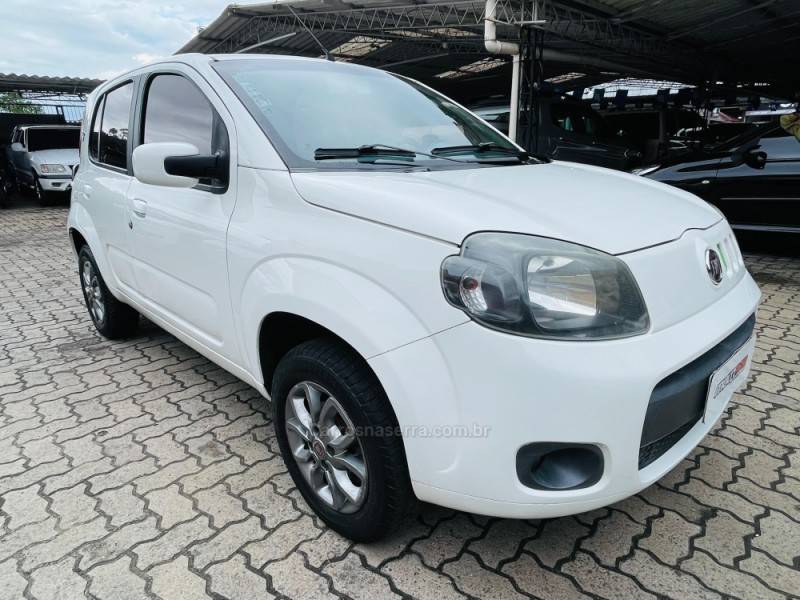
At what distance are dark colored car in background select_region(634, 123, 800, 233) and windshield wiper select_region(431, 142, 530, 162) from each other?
13.7 feet

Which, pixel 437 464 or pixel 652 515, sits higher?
pixel 437 464

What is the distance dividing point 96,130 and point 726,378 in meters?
3.78

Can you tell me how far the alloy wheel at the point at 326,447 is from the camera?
181cm

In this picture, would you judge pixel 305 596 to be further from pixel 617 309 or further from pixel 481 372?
pixel 617 309

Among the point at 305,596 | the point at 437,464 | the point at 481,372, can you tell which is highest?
the point at 481,372

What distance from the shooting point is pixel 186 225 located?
2342mm

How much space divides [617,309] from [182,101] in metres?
2.12

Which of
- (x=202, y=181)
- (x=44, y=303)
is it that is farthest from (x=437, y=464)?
(x=44, y=303)

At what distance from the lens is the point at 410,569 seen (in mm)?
1828

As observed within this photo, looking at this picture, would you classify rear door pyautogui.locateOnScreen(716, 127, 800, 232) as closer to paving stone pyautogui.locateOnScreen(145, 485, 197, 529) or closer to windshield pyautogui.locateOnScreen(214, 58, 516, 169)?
windshield pyautogui.locateOnScreen(214, 58, 516, 169)

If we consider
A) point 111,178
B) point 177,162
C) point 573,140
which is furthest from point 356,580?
point 573,140

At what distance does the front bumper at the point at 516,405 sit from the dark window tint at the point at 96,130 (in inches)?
117

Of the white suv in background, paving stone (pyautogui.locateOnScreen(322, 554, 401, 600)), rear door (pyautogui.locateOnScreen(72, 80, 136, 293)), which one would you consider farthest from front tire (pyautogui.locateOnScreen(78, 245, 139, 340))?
the white suv in background

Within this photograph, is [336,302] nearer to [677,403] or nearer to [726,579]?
[677,403]
